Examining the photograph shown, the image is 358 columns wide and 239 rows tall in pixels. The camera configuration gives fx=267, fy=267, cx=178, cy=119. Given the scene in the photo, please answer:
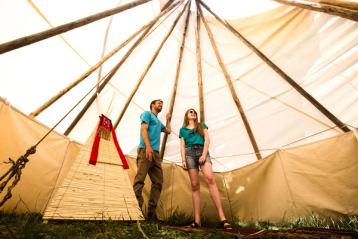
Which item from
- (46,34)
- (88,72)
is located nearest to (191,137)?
(88,72)

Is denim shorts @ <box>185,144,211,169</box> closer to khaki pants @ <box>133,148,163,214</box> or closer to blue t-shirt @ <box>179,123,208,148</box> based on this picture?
blue t-shirt @ <box>179,123,208,148</box>

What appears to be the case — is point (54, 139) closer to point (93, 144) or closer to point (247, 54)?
point (93, 144)

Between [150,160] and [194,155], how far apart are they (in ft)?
2.24

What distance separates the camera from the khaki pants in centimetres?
390

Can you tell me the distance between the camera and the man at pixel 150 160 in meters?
3.93

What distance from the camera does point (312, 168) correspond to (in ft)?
14.0

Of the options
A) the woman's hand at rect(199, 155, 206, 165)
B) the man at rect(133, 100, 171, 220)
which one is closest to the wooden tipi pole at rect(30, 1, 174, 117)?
the man at rect(133, 100, 171, 220)

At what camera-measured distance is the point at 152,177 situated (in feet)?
13.9

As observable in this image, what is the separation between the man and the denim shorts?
555 mm

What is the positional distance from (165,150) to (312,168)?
2.91m

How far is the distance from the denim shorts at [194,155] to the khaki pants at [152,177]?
0.61m

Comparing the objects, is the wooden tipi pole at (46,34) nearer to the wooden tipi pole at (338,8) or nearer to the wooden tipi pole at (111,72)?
the wooden tipi pole at (111,72)

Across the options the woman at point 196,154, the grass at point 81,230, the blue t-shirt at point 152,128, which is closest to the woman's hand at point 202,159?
the woman at point 196,154

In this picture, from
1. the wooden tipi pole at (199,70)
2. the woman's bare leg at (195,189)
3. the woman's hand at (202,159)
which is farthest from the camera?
the wooden tipi pole at (199,70)
